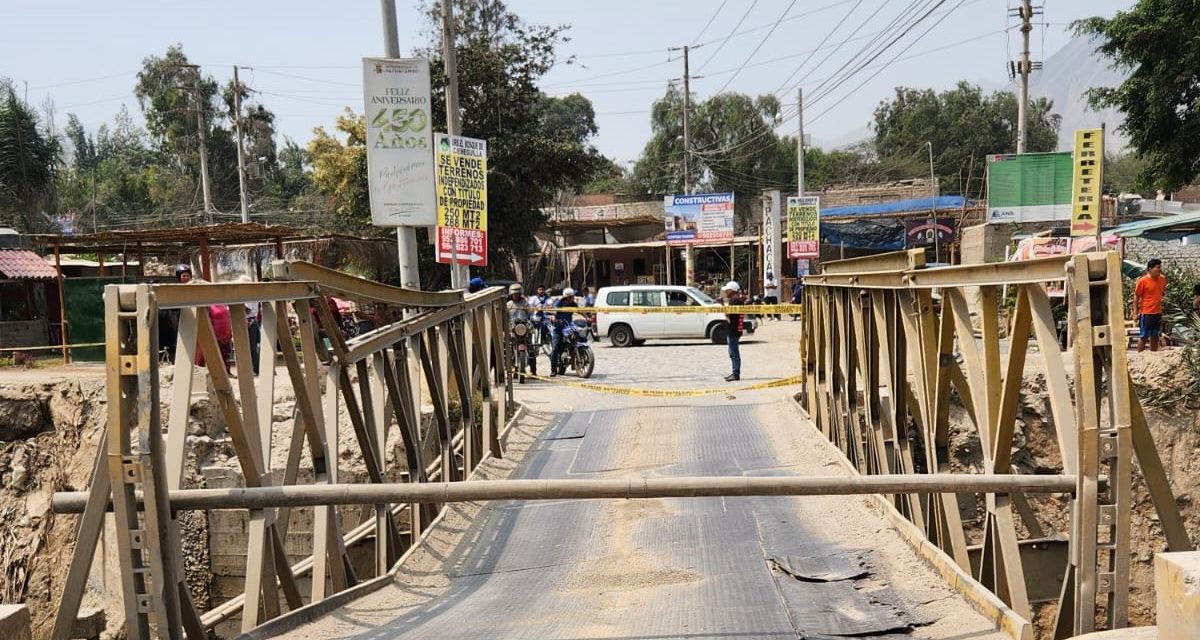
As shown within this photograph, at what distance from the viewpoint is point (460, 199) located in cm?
1395

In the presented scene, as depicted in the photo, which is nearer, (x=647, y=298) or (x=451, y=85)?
(x=451, y=85)

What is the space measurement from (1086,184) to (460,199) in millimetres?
9525

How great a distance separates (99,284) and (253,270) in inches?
175

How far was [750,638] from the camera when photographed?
368 cm

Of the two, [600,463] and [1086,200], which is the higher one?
[1086,200]

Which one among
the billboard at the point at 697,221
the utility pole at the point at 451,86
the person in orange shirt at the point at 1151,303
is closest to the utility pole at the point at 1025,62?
the billboard at the point at 697,221

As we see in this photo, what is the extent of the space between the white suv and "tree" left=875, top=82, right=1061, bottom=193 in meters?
38.4

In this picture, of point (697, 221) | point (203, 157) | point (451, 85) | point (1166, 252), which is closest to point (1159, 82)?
point (1166, 252)

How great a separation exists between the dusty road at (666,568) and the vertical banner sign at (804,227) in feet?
61.8

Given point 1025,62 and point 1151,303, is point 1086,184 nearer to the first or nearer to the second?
point 1151,303

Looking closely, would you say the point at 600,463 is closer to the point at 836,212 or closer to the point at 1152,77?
the point at 1152,77

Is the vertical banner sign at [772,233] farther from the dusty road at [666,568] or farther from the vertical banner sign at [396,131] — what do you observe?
the dusty road at [666,568]

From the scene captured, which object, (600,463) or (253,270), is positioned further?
(253,270)

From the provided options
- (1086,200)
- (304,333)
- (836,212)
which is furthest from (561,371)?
(836,212)
